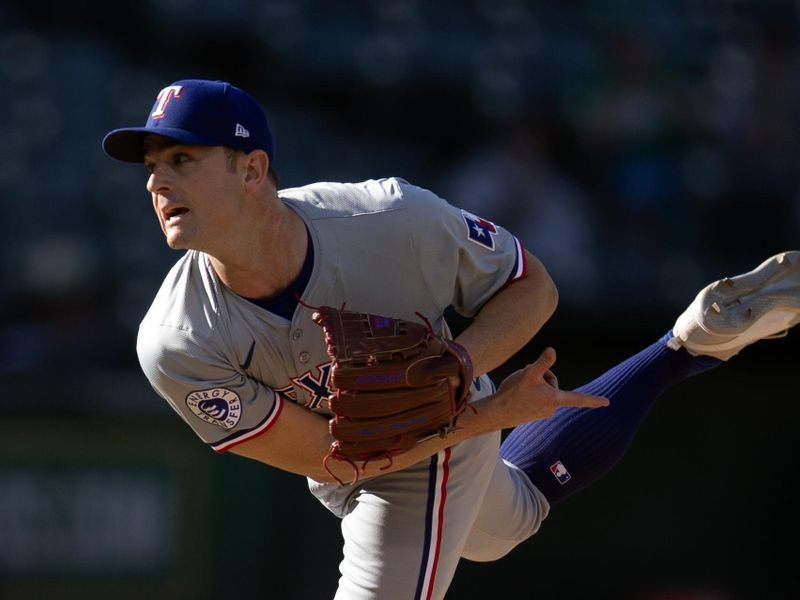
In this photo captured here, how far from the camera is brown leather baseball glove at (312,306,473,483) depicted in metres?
2.41

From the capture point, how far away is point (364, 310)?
259 centimetres

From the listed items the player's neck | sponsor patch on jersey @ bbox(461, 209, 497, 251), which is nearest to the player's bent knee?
sponsor patch on jersey @ bbox(461, 209, 497, 251)

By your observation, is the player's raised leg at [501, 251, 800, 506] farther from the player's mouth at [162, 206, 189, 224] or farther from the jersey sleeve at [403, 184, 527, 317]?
the player's mouth at [162, 206, 189, 224]

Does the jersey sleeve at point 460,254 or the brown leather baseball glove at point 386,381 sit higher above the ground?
the jersey sleeve at point 460,254

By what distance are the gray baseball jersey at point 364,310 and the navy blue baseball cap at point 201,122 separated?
201 millimetres

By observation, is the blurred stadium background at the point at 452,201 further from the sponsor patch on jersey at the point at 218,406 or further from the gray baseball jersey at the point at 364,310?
the sponsor patch on jersey at the point at 218,406

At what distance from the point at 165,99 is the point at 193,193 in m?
0.20

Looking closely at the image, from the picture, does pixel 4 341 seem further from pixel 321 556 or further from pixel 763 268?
pixel 763 268

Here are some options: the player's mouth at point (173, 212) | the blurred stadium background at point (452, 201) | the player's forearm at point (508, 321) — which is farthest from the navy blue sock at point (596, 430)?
the blurred stadium background at point (452, 201)

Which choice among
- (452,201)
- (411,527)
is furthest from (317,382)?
(452,201)

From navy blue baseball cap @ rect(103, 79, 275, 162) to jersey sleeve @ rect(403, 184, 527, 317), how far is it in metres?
0.35

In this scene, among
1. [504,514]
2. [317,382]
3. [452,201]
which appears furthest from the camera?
[452,201]

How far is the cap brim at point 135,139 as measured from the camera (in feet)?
7.77

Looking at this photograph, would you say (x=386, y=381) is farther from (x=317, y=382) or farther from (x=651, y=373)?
(x=651, y=373)
